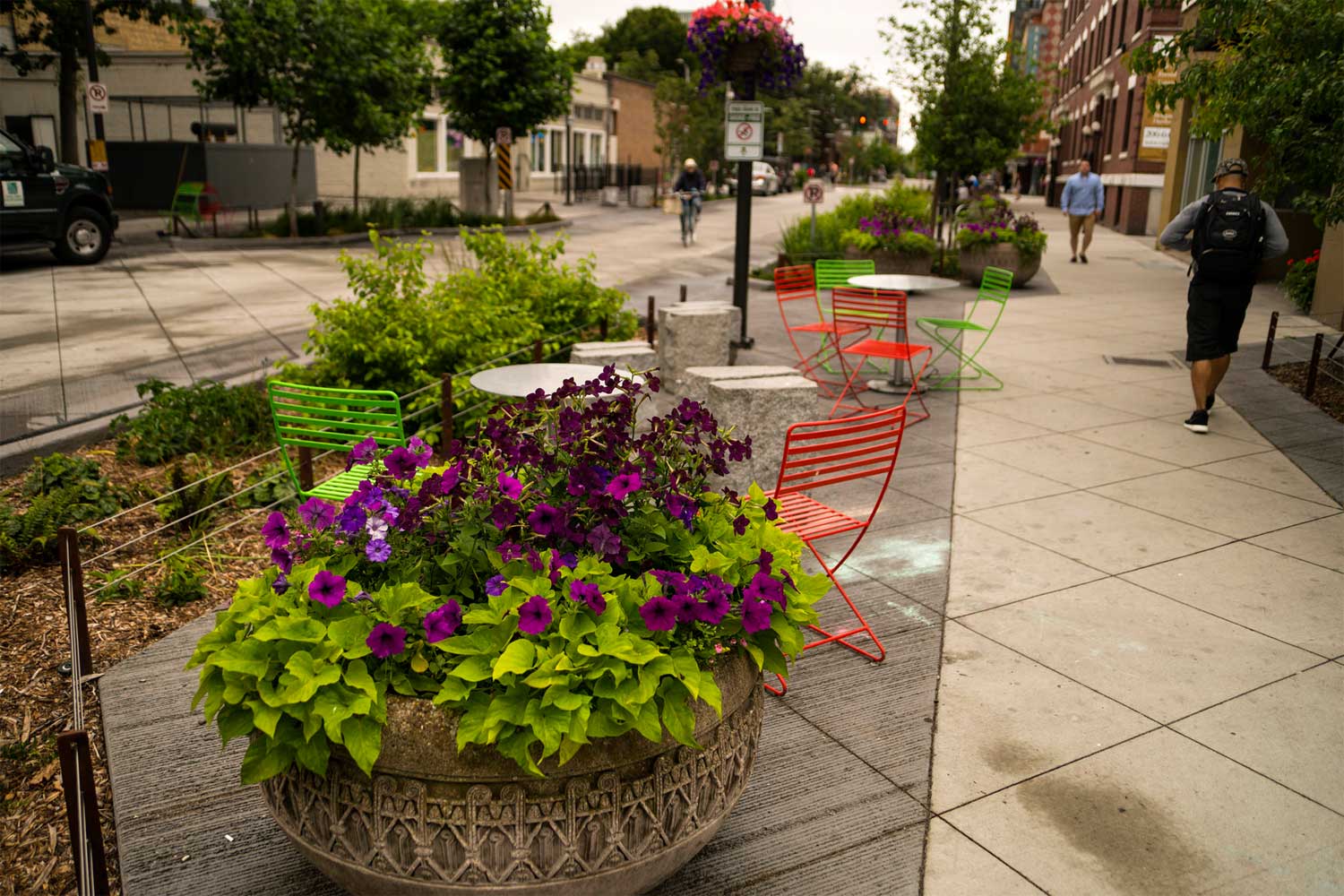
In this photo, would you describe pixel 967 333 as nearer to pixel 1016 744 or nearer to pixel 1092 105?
pixel 1016 744

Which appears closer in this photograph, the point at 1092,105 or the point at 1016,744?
the point at 1016,744

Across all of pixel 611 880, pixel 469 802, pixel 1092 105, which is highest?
pixel 1092 105

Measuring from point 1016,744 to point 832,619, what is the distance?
→ 122 cm

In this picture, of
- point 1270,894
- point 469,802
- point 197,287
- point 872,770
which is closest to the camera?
point 469,802

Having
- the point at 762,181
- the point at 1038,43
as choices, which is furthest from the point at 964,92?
the point at 1038,43

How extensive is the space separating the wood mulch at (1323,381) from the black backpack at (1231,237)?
1.95 meters

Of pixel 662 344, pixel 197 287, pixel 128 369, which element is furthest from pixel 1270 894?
pixel 197 287

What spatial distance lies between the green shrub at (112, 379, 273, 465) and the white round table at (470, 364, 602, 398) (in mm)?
1882

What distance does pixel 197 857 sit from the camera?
3.26 meters

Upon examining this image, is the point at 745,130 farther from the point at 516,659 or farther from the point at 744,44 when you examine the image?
the point at 516,659

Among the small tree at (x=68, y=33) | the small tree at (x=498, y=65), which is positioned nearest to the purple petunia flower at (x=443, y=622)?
the small tree at (x=68, y=33)

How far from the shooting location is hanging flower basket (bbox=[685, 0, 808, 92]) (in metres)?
10.6

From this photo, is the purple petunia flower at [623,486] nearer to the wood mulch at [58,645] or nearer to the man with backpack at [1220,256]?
the wood mulch at [58,645]

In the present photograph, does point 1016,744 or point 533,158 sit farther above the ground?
point 533,158
